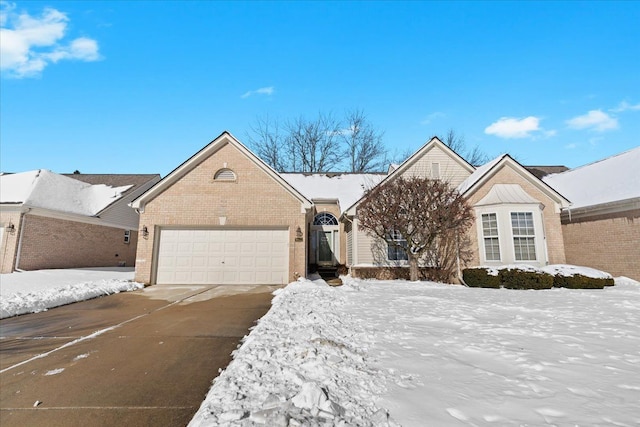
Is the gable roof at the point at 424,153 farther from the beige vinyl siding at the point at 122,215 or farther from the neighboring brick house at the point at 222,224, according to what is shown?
the beige vinyl siding at the point at 122,215

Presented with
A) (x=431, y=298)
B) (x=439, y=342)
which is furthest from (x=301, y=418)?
(x=431, y=298)

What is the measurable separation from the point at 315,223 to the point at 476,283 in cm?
936

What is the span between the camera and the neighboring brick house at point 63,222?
13914 millimetres

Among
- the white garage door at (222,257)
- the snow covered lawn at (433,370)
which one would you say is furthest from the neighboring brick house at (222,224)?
the snow covered lawn at (433,370)

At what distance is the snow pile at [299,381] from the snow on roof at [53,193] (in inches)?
662

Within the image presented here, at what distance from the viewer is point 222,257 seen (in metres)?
12.3

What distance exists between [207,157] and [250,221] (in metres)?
3.64

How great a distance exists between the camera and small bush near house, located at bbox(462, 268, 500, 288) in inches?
449

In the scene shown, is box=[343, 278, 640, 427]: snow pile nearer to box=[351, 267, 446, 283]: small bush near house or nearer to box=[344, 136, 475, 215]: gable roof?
box=[351, 267, 446, 283]: small bush near house

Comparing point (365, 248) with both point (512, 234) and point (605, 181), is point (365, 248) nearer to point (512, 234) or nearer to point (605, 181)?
point (512, 234)

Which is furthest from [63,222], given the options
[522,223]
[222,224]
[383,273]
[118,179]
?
[522,223]

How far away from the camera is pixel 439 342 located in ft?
14.5

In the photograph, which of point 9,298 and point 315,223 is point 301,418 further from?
point 315,223

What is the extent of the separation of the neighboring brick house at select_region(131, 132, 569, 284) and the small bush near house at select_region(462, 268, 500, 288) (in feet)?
3.71
